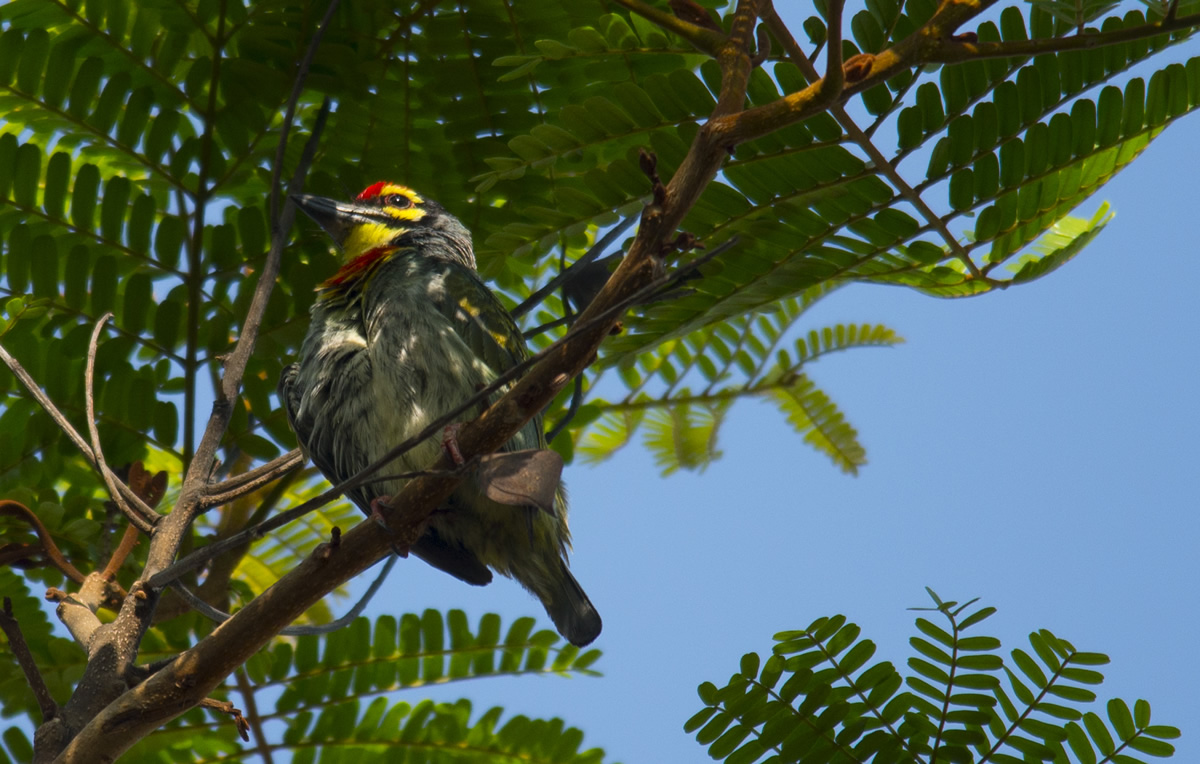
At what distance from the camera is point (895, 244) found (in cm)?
261

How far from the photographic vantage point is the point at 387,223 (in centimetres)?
343

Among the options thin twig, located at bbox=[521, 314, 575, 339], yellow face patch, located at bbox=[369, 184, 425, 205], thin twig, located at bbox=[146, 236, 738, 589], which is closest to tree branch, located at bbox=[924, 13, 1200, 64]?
thin twig, located at bbox=[146, 236, 738, 589]

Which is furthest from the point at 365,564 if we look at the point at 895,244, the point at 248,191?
the point at 248,191

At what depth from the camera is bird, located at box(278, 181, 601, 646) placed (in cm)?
274

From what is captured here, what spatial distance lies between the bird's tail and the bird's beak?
3.86 ft

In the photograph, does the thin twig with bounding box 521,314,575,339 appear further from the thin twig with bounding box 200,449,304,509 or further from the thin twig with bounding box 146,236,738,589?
the thin twig with bounding box 200,449,304,509

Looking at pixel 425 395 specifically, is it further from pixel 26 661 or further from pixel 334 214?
pixel 26 661

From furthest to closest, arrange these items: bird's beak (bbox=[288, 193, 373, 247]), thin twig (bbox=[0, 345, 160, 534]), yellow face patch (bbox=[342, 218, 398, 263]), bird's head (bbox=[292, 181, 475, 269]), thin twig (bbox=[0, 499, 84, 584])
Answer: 1. yellow face patch (bbox=[342, 218, 398, 263])
2. bird's head (bbox=[292, 181, 475, 269])
3. bird's beak (bbox=[288, 193, 373, 247])
4. thin twig (bbox=[0, 499, 84, 584])
5. thin twig (bbox=[0, 345, 160, 534])

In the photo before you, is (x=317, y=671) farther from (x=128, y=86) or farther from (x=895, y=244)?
(x=895, y=244)

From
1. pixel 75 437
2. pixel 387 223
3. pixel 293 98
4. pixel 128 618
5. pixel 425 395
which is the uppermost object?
pixel 387 223

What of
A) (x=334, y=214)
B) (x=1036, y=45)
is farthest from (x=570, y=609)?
(x=1036, y=45)

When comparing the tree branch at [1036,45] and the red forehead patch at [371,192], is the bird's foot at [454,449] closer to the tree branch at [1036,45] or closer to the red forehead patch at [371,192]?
the tree branch at [1036,45]

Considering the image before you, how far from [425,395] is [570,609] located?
630mm

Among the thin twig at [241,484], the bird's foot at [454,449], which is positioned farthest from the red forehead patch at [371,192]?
the bird's foot at [454,449]
